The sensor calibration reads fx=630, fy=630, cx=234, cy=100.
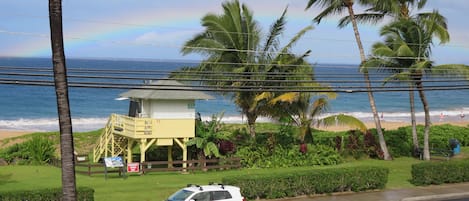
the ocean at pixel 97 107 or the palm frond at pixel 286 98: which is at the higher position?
the ocean at pixel 97 107

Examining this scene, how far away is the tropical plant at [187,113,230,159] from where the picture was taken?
106 ft

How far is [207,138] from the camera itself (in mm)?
32875

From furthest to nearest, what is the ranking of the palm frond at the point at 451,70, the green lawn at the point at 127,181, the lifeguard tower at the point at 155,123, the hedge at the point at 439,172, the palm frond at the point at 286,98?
the palm frond at the point at 286,98 < the palm frond at the point at 451,70 < the lifeguard tower at the point at 155,123 < the hedge at the point at 439,172 < the green lawn at the point at 127,181

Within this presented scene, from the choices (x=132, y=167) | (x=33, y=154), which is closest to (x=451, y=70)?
(x=132, y=167)

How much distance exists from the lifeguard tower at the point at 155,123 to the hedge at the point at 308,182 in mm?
8753

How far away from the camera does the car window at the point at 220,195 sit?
18.9 metres

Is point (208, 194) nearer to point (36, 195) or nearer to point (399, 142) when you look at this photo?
point (36, 195)

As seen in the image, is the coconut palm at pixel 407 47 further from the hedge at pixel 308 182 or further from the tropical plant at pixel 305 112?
the hedge at pixel 308 182

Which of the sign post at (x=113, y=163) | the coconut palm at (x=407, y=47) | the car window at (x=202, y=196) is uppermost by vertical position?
the coconut palm at (x=407, y=47)

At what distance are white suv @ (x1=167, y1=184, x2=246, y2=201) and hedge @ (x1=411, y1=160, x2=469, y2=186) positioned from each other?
39.7 feet

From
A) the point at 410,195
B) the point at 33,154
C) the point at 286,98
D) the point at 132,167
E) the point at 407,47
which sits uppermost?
the point at 407,47

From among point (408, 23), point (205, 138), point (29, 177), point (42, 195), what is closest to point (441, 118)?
point (408, 23)

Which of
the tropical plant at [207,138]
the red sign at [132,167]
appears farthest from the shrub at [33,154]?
the tropical plant at [207,138]

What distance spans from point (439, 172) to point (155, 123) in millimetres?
13838
